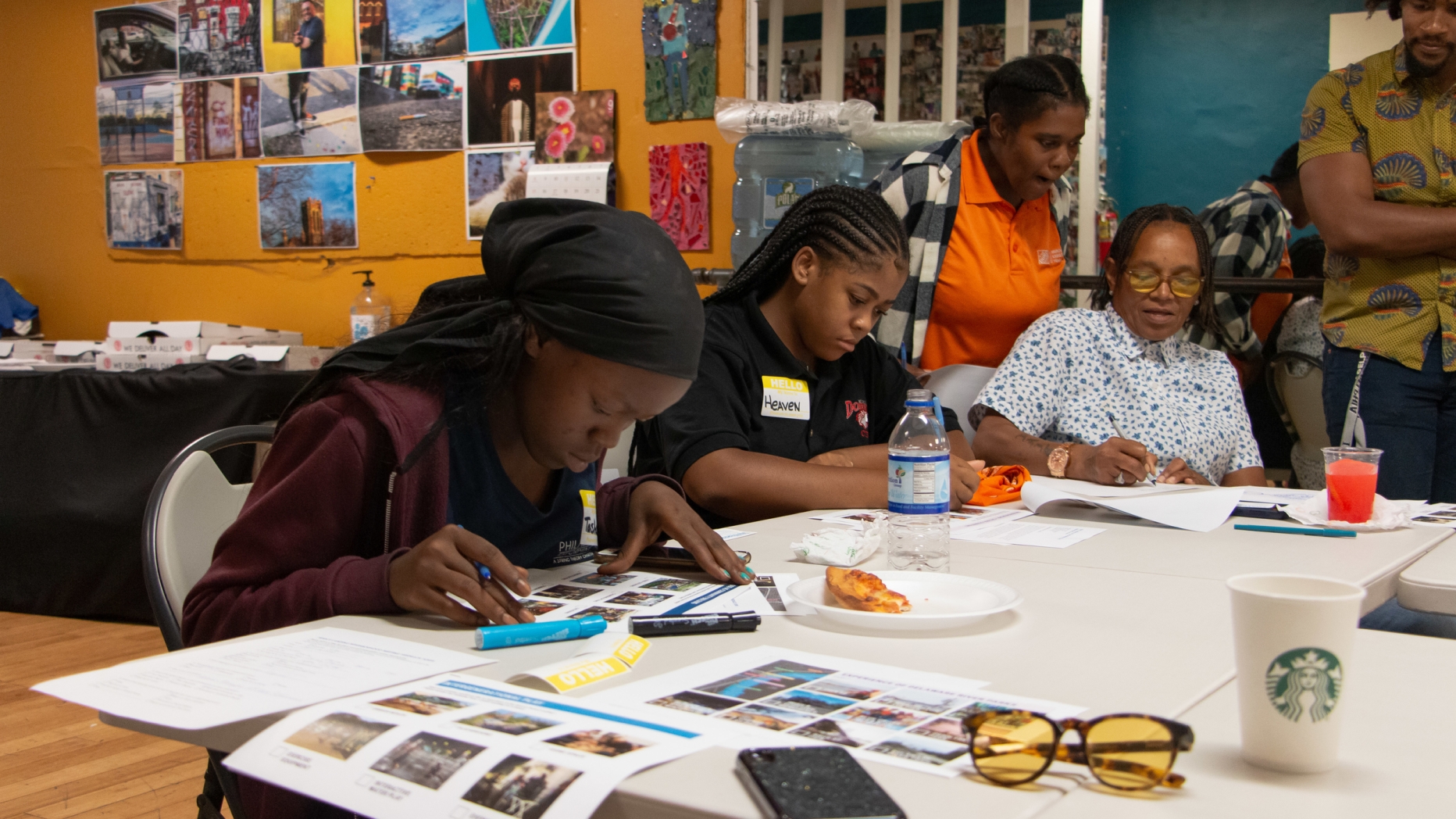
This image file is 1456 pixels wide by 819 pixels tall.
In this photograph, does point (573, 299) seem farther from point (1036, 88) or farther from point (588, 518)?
point (1036, 88)

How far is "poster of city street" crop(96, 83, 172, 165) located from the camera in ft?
15.4

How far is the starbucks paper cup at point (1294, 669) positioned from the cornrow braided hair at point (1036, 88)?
7.00ft

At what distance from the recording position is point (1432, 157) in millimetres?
2230

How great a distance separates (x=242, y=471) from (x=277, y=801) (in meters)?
2.52

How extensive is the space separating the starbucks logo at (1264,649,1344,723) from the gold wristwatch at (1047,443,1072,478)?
5.18 feet

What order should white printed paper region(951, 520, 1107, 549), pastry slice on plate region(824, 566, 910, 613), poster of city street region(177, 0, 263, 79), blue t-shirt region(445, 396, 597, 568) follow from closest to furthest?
pastry slice on plate region(824, 566, 910, 613)
blue t-shirt region(445, 396, 597, 568)
white printed paper region(951, 520, 1107, 549)
poster of city street region(177, 0, 263, 79)

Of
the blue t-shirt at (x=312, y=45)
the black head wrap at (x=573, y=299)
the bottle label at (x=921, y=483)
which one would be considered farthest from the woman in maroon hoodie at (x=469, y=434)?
the blue t-shirt at (x=312, y=45)

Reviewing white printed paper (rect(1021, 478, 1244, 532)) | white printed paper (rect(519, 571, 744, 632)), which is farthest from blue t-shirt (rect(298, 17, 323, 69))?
white printed paper (rect(519, 571, 744, 632))

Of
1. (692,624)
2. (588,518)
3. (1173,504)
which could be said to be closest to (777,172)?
(1173,504)

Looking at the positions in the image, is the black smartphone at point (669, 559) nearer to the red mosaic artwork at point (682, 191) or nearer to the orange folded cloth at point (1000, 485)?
the orange folded cloth at point (1000, 485)

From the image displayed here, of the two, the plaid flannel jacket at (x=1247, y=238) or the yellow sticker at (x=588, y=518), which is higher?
the plaid flannel jacket at (x=1247, y=238)

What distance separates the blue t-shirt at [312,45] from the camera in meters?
4.34

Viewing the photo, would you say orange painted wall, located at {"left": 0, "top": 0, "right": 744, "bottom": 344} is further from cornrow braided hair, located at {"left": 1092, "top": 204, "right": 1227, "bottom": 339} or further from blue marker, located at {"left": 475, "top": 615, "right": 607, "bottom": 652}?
blue marker, located at {"left": 475, "top": 615, "right": 607, "bottom": 652}

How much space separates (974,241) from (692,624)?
1961mm
